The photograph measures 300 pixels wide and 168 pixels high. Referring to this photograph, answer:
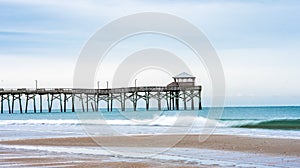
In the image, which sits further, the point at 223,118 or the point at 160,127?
the point at 223,118

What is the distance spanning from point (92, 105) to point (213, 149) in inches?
2739

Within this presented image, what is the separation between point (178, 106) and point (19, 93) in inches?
1014

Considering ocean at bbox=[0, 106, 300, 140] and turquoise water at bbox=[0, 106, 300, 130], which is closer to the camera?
ocean at bbox=[0, 106, 300, 140]

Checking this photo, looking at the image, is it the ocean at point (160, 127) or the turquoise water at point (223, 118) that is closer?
the ocean at point (160, 127)

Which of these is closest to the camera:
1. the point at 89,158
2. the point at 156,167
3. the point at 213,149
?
the point at 156,167

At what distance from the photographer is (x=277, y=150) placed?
2227cm

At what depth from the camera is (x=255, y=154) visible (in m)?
20.9

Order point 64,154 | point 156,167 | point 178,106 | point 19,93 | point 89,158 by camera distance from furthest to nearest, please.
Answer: point 19,93 → point 178,106 → point 64,154 → point 89,158 → point 156,167

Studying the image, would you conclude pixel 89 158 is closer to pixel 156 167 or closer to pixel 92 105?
pixel 156 167

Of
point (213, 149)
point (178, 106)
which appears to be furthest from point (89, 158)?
point (178, 106)

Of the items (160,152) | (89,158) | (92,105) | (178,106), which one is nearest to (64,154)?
(89,158)

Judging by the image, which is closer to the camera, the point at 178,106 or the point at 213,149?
the point at 213,149

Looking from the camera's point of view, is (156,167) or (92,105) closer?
(156,167)

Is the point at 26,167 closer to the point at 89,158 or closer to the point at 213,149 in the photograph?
the point at 89,158
